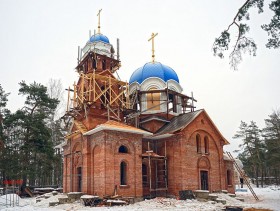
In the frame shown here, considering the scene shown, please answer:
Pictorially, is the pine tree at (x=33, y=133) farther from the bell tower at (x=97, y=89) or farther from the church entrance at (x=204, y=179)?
the church entrance at (x=204, y=179)

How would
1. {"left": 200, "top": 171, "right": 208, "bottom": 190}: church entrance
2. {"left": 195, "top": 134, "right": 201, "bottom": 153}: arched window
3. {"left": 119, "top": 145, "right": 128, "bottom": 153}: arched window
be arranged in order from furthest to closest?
{"left": 195, "top": 134, "right": 201, "bottom": 153}: arched window → {"left": 200, "top": 171, "right": 208, "bottom": 190}: church entrance → {"left": 119, "top": 145, "right": 128, "bottom": 153}: arched window

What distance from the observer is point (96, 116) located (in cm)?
2119

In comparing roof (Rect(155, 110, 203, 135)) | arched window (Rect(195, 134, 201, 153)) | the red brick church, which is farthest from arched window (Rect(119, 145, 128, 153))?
arched window (Rect(195, 134, 201, 153))

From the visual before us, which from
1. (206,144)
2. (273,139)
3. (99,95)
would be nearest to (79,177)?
(99,95)

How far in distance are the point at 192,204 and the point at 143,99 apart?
10.2 metres

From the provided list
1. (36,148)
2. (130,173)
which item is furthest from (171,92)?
(36,148)

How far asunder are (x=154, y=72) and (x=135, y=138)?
7.95m

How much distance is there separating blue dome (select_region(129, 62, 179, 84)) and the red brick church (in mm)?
91

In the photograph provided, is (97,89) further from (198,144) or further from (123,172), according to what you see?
(198,144)

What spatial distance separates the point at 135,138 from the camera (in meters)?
19.7

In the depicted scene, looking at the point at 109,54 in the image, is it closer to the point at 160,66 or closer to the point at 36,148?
the point at 160,66

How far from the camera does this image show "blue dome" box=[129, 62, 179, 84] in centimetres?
2569

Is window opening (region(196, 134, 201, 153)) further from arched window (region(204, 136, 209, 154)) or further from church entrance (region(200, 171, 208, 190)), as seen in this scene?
church entrance (region(200, 171, 208, 190))

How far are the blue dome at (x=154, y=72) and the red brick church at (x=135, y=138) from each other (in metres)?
0.09
